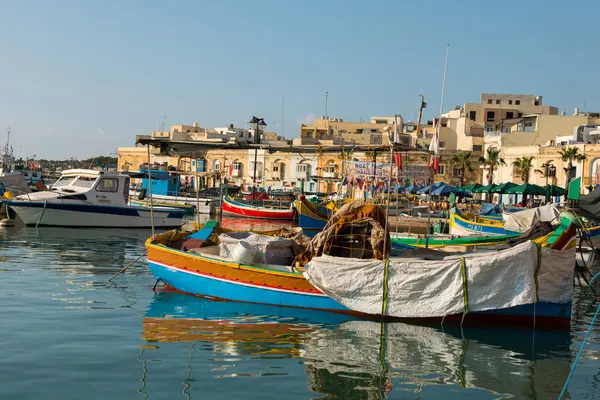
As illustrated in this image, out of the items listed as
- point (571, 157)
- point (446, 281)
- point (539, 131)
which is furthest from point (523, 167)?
point (446, 281)

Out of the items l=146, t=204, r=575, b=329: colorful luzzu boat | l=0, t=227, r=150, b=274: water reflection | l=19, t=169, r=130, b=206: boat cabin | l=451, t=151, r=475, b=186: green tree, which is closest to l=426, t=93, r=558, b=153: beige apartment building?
l=451, t=151, r=475, b=186: green tree

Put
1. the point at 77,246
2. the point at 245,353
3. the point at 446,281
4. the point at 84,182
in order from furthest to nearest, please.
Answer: the point at 84,182 < the point at 77,246 < the point at 446,281 < the point at 245,353

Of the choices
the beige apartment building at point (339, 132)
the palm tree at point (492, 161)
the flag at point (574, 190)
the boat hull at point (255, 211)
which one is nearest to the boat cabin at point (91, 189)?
the boat hull at point (255, 211)

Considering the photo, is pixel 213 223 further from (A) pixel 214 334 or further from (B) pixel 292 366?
(B) pixel 292 366

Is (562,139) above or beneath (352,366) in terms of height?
above

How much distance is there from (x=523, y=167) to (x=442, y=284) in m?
48.1

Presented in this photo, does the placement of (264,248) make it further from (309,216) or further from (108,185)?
(309,216)

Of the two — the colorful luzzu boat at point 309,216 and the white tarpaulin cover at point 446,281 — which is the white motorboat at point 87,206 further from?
the white tarpaulin cover at point 446,281

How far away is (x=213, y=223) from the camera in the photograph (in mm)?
18047

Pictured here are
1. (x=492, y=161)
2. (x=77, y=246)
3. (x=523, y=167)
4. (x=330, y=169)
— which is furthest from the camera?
(x=330, y=169)

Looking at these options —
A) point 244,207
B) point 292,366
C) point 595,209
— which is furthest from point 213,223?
point 244,207

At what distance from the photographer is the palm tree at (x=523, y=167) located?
57.8 metres

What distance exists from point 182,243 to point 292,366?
8.16 metres

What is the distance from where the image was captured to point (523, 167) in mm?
58312
